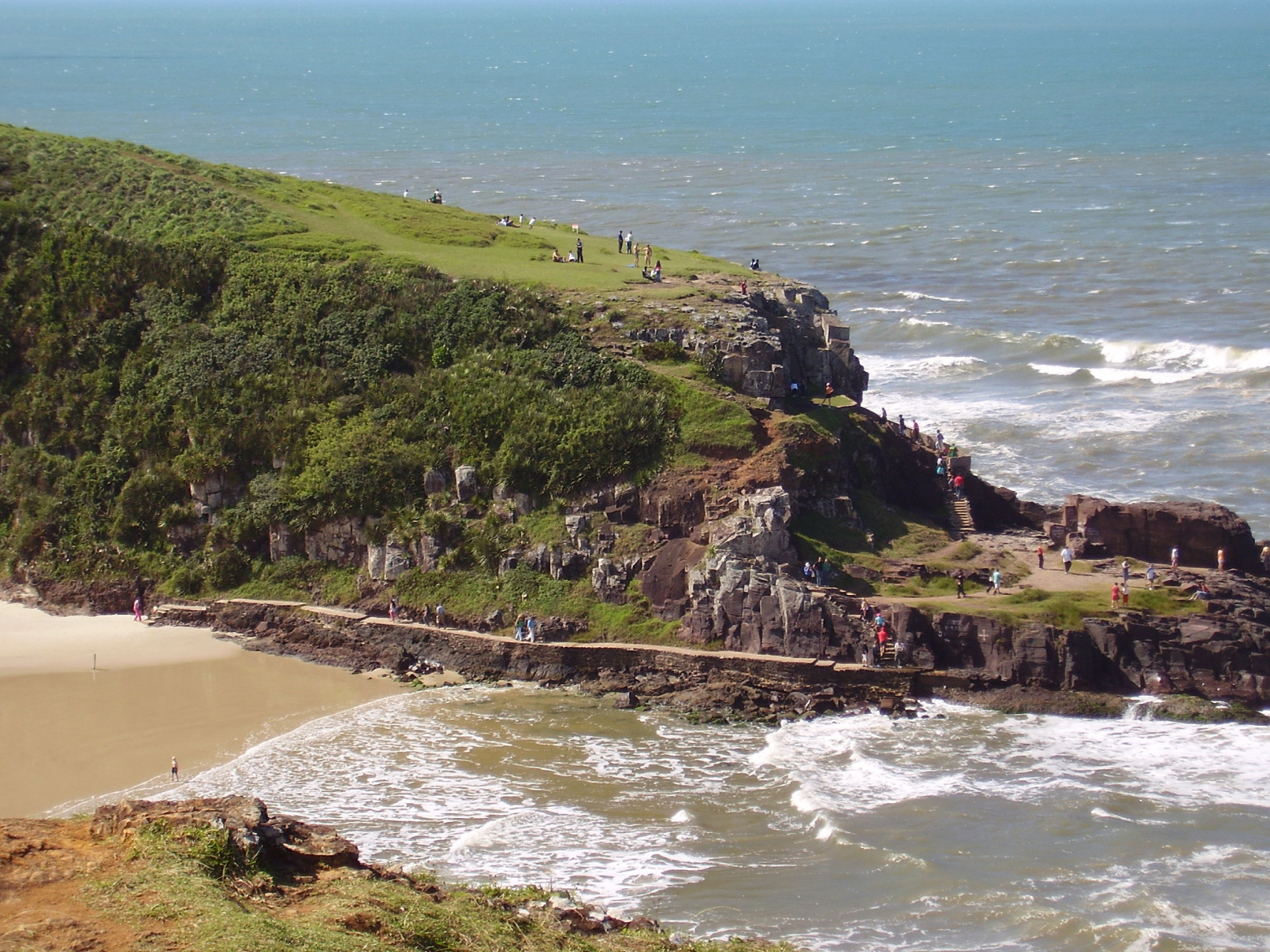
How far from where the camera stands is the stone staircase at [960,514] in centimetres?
4078

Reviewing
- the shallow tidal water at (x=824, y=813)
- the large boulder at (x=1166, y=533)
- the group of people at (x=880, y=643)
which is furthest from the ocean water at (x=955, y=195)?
the shallow tidal water at (x=824, y=813)

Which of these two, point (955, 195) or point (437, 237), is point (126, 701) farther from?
point (955, 195)

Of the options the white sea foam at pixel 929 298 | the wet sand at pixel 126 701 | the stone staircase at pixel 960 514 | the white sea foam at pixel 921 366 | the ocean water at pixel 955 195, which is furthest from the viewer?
the white sea foam at pixel 929 298

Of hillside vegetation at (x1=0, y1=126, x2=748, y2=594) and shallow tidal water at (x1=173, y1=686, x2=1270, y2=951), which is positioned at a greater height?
hillside vegetation at (x1=0, y1=126, x2=748, y2=594)

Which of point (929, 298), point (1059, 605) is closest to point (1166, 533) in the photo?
point (1059, 605)

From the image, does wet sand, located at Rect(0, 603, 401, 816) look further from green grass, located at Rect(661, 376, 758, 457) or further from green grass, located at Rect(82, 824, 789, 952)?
green grass, located at Rect(82, 824, 789, 952)

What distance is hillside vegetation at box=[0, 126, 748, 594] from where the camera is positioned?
129 feet

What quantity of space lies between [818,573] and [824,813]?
27.3ft

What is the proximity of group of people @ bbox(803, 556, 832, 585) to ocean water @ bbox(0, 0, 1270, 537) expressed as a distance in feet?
48.9

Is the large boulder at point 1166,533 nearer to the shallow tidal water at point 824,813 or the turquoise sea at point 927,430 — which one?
the turquoise sea at point 927,430

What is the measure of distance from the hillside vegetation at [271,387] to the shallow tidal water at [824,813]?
7685mm

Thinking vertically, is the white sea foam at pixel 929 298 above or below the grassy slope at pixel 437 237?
above

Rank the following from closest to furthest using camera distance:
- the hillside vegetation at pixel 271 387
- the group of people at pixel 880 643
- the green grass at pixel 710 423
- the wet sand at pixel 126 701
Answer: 1. the wet sand at pixel 126 701
2. the group of people at pixel 880 643
3. the green grass at pixel 710 423
4. the hillside vegetation at pixel 271 387

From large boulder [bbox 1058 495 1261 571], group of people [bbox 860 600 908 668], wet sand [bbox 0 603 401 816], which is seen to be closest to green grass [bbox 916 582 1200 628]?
group of people [bbox 860 600 908 668]
